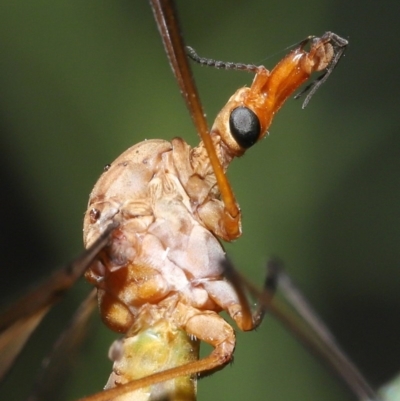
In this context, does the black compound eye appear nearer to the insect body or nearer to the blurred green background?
the insect body

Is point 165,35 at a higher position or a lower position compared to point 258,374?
higher

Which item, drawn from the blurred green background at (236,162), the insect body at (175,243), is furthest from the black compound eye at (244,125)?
the blurred green background at (236,162)

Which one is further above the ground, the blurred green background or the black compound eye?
the black compound eye

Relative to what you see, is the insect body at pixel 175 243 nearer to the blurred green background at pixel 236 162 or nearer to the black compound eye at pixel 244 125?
the black compound eye at pixel 244 125

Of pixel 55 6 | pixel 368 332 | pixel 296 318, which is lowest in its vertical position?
pixel 368 332

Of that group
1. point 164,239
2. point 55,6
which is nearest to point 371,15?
point 55,6

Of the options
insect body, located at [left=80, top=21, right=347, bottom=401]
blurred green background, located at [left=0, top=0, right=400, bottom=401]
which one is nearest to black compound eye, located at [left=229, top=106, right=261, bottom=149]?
insect body, located at [left=80, top=21, right=347, bottom=401]

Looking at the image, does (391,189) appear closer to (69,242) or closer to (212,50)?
(212,50)
